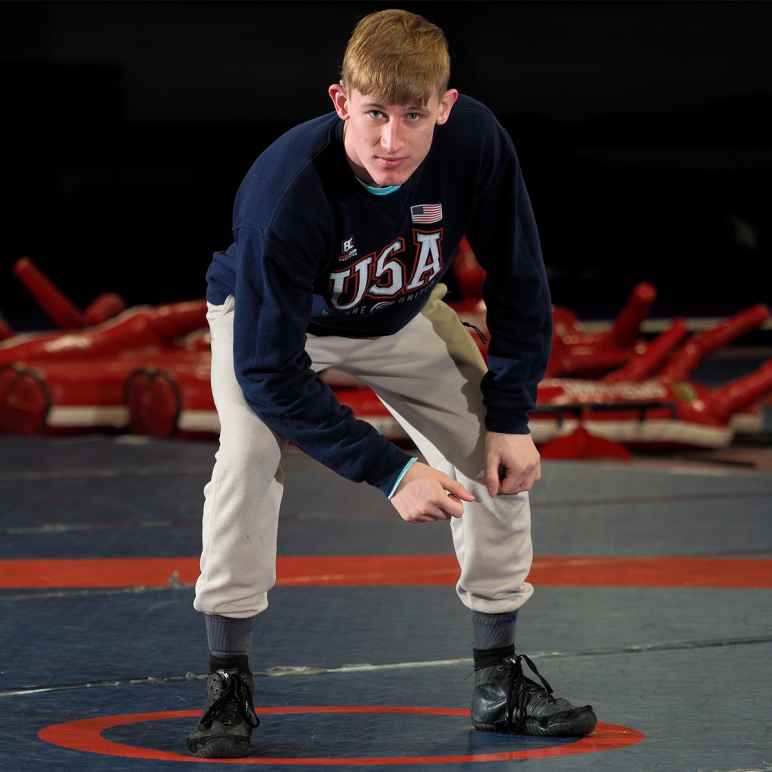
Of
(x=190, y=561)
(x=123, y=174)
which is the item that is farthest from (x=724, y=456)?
(x=123, y=174)

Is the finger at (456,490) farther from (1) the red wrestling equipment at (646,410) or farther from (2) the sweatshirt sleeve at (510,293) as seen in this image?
(1) the red wrestling equipment at (646,410)

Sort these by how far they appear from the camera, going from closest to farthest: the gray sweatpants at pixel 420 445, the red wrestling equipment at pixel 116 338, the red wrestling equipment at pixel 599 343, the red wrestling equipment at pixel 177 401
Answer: the gray sweatpants at pixel 420 445
the red wrestling equipment at pixel 177 401
the red wrestling equipment at pixel 116 338
the red wrestling equipment at pixel 599 343

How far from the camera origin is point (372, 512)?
363 cm

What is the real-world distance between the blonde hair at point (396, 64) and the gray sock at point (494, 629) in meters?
0.72

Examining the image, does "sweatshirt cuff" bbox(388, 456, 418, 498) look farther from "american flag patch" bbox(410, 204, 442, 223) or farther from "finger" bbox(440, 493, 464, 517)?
"american flag patch" bbox(410, 204, 442, 223)

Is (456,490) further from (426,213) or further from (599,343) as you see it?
(599,343)

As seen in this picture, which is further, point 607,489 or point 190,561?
point 607,489

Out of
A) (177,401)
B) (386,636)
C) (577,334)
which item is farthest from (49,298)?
(386,636)

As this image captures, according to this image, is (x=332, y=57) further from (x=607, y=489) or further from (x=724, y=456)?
(x=607, y=489)

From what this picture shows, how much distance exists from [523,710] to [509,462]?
33 centimetres

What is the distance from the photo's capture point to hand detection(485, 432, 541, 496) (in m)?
1.99

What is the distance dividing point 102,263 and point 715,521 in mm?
6957

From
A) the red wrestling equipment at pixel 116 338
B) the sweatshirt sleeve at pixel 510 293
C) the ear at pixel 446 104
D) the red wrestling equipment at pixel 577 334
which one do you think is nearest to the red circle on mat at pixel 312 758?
the sweatshirt sleeve at pixel 510 293

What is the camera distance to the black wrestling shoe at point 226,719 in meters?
1.90
